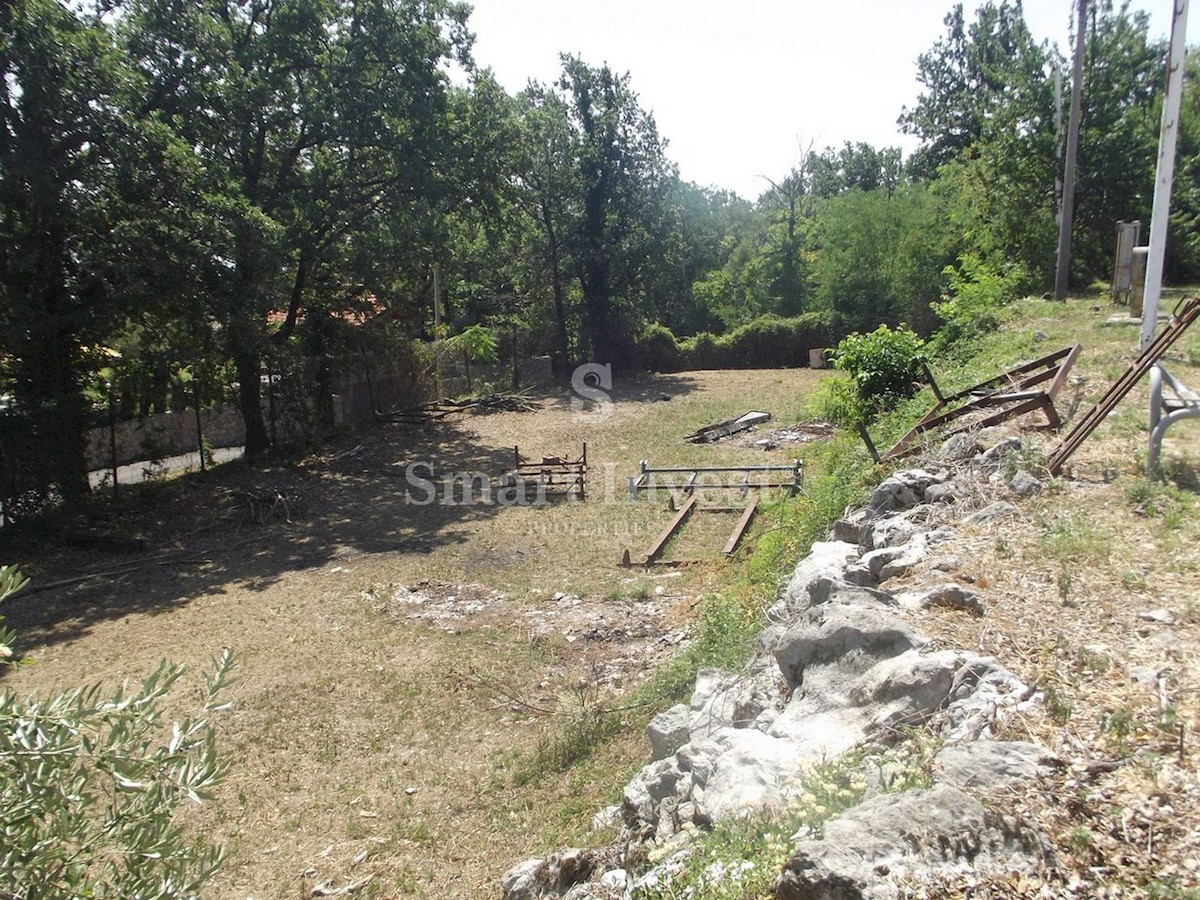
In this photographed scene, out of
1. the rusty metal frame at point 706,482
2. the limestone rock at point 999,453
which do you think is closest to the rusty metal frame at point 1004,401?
the limestone rock at point 999,453

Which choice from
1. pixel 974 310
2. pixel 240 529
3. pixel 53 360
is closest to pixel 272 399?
pixel 53 360

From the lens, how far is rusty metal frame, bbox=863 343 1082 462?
676 centimetres

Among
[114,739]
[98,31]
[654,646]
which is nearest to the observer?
[114,739]

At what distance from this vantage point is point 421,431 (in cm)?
2050

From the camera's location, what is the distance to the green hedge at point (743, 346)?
31.6m

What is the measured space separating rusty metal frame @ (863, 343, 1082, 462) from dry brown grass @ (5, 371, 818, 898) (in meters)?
2.84

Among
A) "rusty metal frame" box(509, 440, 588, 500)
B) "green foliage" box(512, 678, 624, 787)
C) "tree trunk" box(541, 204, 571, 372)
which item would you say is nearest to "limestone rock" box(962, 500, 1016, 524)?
"green foliage" box(512, 678, 624, 787)

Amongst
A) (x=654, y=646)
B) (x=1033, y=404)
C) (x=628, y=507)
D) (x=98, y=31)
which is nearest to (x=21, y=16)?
(x=98, y=31)

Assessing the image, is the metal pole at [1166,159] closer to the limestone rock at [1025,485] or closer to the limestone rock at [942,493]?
the limestone rock at [1025,485]

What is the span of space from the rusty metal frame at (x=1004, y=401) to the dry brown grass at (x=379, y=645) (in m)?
2.84

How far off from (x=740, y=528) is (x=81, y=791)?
30.0 ft

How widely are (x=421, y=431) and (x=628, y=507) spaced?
365 inches

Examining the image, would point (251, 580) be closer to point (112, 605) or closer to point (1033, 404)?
point (112, 605)

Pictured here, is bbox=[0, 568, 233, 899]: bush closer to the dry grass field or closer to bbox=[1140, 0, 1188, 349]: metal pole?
the dry grass field
